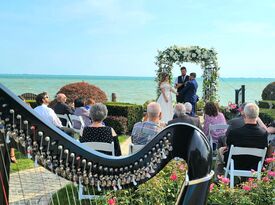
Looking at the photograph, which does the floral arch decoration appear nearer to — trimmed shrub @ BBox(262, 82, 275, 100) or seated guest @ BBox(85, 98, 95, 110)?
seated guest @ BBox(85, 98, 95, 110)

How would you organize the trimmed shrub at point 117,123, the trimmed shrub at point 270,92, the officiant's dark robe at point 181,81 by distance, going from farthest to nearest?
the trimmed shrub at point 270,92
the officiant's dark robe at point 181,81
the trimmed shrub at point 117,123

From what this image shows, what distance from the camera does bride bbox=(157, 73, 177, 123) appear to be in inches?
527

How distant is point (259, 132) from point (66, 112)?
16.1ft

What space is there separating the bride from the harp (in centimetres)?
1097

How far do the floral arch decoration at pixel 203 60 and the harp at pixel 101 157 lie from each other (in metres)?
14.5

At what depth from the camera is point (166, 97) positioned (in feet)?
44.6

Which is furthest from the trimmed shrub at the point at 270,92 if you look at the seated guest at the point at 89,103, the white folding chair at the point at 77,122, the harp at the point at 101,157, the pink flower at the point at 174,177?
the harp at the point at 101,157

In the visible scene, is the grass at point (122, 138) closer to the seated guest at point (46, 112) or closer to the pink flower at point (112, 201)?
the seated guest at point (46, 112)

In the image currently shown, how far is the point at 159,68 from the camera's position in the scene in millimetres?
17312

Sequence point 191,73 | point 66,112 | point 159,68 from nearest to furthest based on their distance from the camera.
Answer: point 66,112, point 191,73, point 159,68

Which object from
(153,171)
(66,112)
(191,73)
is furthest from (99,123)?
(191,73)

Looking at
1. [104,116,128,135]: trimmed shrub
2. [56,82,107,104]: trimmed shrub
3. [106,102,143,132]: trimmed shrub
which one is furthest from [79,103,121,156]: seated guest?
[56,82,107,104]: trimmed shrub

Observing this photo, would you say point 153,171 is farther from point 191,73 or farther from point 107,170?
point 191,73

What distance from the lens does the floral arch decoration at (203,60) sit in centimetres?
1669
